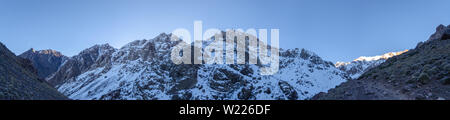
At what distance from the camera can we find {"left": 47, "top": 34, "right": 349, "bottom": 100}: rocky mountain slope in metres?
70.5

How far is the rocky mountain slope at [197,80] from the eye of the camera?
70.5 meters

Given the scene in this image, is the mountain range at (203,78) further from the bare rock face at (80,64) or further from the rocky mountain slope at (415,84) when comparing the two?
the bare rock face at (80,64)

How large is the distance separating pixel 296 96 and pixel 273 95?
916 centimetres

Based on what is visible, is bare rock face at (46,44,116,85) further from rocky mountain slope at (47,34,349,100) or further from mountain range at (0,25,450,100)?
rocky mountain slope at (47,34,349,100)

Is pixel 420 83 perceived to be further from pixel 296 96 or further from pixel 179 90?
pixel 179 90

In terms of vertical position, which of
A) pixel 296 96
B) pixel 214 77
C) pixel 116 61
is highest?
pixel 116 61

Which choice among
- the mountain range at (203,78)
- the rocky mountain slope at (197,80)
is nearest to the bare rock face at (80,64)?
the mountain range at (203,78)

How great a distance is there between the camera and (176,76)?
84562 mm

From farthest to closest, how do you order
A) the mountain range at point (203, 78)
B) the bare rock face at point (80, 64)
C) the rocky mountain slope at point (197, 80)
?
the bare rock face at point (80, 64) < the rocky mountain slope at point (197, 80) < the mountain range at point (203, 78)

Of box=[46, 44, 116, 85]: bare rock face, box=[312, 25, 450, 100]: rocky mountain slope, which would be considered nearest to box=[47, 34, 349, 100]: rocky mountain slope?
box=[46, 44, 116, 85]: bare rock face

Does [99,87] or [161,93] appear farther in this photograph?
[99,87]

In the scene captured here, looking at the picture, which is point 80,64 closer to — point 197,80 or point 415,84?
point 197,80

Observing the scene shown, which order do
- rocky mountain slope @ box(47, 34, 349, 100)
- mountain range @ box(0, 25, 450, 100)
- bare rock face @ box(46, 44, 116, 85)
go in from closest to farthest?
mountain range @ box(0, 25, 450, 100), rocky mountain slope @ box(47, 34, 349, 100), bare rock face @ box(46, 44, 116, 85)
